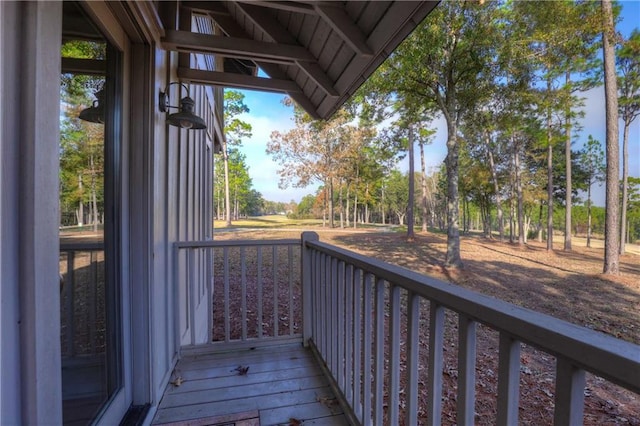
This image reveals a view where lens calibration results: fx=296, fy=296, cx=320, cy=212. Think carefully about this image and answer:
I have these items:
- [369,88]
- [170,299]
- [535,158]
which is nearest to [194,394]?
[170,299]

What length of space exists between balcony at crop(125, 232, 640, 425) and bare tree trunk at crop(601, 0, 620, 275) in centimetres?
580

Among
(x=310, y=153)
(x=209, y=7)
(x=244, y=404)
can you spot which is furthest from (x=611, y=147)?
(x=310, y=153)

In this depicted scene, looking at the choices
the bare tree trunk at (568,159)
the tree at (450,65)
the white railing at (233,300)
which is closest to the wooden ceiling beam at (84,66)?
the white railing at (233,300)

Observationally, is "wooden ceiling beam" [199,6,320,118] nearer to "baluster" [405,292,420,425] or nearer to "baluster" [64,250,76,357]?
"baluster" [64,250,76,357]

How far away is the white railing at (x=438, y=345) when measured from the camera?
0.52 m

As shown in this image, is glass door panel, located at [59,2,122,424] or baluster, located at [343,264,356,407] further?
baluster, located at [343,264,356,407]

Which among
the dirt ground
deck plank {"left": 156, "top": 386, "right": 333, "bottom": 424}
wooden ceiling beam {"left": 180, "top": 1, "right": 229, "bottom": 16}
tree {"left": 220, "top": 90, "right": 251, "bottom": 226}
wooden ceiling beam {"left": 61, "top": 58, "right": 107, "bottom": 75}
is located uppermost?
tree {"left": 220, "top": 90, "right": 251, "bottom": 226}

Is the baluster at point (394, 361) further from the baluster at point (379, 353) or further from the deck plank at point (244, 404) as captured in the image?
the deck plank at point (244, 404)

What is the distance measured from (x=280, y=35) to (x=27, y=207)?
79.5 inches

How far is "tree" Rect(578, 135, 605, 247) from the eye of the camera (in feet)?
27.1

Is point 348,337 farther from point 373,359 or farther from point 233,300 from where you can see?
point 233,300

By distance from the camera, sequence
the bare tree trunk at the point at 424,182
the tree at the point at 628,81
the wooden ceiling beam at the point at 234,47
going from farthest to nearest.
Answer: the bare tree trunk at the point at 424,182 → the tree at the point at 628,81 → the wooden ceiling beam at the point at 234,47

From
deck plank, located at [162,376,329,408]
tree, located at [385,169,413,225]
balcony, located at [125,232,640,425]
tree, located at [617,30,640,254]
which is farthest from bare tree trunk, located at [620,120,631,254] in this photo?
tree, located at [385,169,413,225]

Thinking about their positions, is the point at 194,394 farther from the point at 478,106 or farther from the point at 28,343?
the point at 478,106
